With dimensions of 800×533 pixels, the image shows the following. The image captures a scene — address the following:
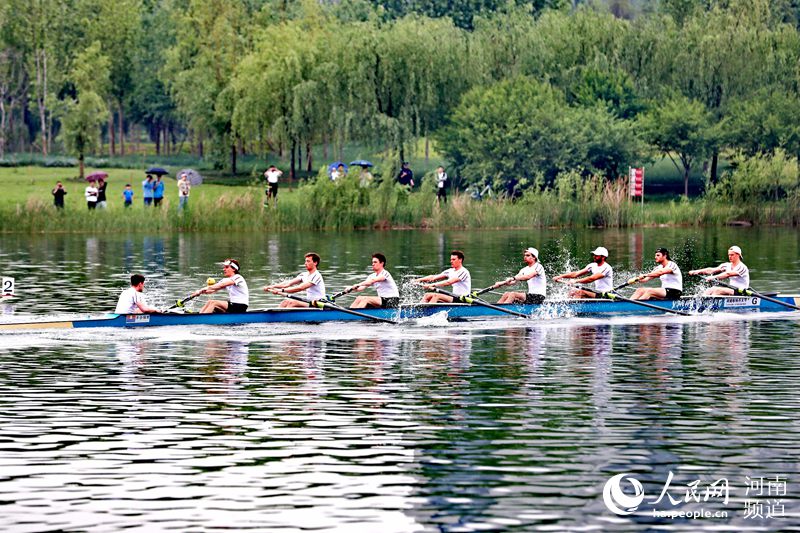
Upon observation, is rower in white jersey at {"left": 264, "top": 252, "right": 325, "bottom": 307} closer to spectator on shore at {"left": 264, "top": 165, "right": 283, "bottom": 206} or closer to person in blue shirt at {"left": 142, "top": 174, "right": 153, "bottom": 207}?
spectator on shore at {"left": 264, "top": 165, "right": 283, "bottom": 206}

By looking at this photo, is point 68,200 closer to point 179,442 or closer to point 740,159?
point 740,159

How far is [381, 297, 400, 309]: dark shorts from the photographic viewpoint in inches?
1357

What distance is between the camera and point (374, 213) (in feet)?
232

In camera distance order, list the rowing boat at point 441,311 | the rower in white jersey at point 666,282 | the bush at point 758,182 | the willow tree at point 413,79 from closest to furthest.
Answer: the rowing boat at point 441,311 → the rower in white jersey at point 666,282 → the bush at point 758,182 → the willow tree at point 413,79

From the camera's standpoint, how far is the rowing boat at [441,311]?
107 feet

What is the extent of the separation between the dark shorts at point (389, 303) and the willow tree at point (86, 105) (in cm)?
6787

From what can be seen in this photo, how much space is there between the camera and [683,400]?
24328 mm

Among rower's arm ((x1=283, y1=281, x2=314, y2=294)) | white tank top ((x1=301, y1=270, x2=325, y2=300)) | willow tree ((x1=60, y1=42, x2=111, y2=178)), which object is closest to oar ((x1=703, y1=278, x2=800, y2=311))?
white tank top ((x1=301, y1=270, x2=325, y2=300))

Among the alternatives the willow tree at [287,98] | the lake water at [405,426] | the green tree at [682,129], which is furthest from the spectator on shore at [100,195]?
the lake water at [405,426]

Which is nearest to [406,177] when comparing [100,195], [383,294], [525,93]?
[525,93]

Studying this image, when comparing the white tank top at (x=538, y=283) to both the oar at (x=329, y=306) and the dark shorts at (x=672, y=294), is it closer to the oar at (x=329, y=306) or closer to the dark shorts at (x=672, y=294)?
the dark shorts at (x=672, y=294)

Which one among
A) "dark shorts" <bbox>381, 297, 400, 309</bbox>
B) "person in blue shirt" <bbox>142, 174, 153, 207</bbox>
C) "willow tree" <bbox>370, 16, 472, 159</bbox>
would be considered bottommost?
"dark shorts" <bbox>381, 297, 400, 309</bbox>

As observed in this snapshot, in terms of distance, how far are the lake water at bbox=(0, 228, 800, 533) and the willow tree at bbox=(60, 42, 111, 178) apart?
63.2m

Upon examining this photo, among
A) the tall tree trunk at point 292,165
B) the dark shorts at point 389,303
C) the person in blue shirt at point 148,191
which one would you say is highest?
the tall tree trunk at point 292,165
